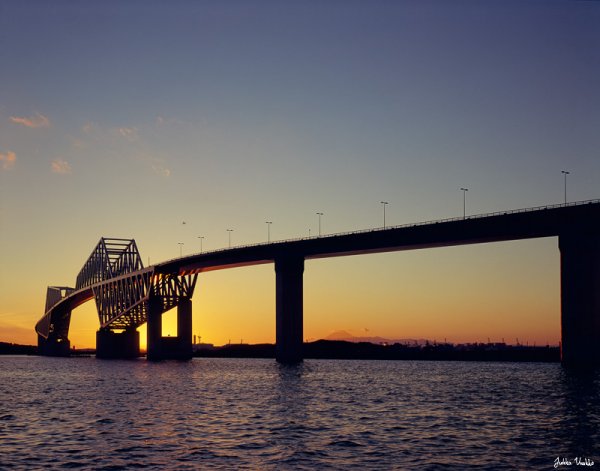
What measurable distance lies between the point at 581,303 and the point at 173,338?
9106 cm

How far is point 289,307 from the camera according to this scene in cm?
12119

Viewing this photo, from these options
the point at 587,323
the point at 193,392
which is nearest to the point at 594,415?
the point at 193,392

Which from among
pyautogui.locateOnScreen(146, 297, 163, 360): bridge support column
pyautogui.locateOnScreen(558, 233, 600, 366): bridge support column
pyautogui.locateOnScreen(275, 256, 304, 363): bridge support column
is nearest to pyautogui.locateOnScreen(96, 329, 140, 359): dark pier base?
pyautogui.locateOnScreen(146, 297, 163, 360): bridge support column

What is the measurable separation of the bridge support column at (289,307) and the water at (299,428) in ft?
156

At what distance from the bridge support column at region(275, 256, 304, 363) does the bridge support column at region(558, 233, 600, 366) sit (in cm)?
4324

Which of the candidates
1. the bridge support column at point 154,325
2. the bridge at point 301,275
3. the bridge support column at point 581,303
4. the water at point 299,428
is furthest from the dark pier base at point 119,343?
the bridge support column at point 581,303

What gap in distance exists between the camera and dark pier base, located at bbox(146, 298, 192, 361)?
158125 millimetres

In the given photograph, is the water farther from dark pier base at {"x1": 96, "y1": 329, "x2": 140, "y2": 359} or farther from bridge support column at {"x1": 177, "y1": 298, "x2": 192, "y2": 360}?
dark pier base at {"x1": 96, "y1": 329, "x2": 140, "y2": 359}

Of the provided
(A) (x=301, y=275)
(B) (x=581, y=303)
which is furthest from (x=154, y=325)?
(B) (x=581, y=303)

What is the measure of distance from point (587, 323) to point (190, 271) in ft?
288

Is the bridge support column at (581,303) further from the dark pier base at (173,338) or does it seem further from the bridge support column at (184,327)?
the dark pier base at (173,338)

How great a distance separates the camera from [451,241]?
10731 cm

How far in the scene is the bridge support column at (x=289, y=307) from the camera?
4776 inches

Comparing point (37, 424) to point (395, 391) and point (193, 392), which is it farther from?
point (395, 391)
